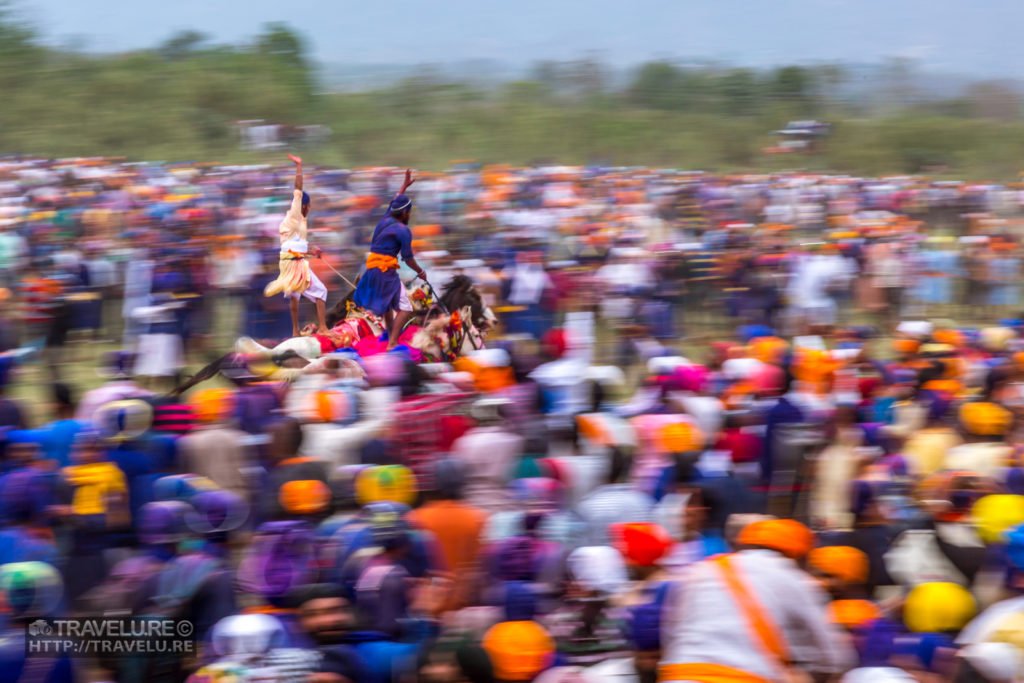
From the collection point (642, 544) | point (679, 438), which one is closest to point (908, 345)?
point (679, 438)

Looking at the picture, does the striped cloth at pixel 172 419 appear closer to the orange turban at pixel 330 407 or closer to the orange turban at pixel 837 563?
the orange turban at pixel 330 407

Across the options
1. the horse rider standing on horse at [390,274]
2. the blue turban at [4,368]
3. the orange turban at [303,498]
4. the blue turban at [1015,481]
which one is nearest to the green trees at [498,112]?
the horse rider standing on horse at [390,274]

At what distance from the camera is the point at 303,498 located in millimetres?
4469

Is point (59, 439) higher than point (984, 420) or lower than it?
higher

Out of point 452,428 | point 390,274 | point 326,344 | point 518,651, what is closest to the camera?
point 518,651

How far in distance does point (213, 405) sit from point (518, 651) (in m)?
3.01

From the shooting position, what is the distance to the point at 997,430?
5590 mm

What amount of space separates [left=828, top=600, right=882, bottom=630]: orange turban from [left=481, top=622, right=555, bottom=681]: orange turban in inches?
39.3

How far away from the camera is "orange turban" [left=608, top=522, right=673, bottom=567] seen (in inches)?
176

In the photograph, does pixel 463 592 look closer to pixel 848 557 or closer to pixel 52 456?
pixel 848 557

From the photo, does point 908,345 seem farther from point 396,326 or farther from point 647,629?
point 647,629

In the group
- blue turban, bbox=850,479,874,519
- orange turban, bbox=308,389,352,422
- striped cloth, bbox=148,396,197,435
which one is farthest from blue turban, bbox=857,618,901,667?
striped cloth, bbox=148,396,197,435

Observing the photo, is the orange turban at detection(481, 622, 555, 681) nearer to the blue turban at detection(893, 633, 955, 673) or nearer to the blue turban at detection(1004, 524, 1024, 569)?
the blue turban at detection(893, 633, 955, 673)

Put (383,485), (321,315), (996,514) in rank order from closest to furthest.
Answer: (996,514) → (383,485) → (321,315)
